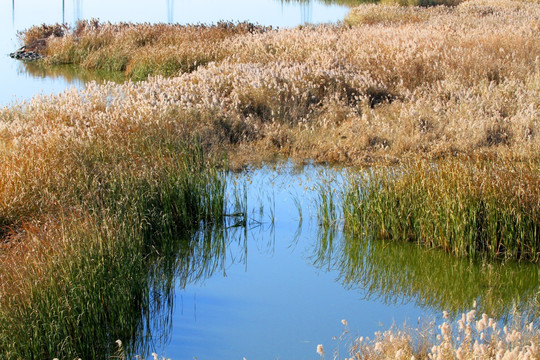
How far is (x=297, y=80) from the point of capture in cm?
1106

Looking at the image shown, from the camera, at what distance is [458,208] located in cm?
604

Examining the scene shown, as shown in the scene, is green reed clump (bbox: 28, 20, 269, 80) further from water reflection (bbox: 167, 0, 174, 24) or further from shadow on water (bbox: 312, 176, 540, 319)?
shadow on water (bbox: 312, 176, 540, 319)

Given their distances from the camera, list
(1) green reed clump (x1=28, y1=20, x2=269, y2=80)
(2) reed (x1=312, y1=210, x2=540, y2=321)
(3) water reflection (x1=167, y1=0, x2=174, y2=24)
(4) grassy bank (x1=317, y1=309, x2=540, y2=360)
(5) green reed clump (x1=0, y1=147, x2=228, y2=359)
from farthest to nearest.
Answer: (3) water reflection (x1=167, y1=0, x2=174, y2=24), (1) green reed clump (x1=28, y1=20, x2=269, y2=80), (2) reed (x1=312, y1=210, x2=540, y2=321), (5) green reed clump (x1=0, y1=147, x2=228, y2=359), (4) grassy bank (x1=317, y1=309, x2=540, y2=360)

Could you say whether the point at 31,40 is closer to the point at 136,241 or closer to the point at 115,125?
the point at 115,125

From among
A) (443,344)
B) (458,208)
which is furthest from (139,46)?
(443,344)

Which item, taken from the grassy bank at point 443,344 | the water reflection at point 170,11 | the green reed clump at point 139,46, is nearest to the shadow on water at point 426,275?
the grassy bank at point 443,344

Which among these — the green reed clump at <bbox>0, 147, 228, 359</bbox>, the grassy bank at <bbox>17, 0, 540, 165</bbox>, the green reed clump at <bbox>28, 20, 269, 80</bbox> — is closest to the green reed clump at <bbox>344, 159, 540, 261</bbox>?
the grassy bank at <bbox>17, 0, 540, 165</bbox>

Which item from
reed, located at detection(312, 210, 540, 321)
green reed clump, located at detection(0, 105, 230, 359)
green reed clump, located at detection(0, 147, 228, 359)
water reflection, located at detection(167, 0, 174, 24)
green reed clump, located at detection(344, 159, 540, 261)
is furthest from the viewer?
water reflection, located at detection(167, 0, 174, 24)

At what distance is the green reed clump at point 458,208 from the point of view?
5.97 m

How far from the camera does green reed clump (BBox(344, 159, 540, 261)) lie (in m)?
5.97

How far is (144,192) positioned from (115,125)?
184cm

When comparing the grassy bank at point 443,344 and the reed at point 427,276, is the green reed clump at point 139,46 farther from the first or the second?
the grassy bank at point 443,344

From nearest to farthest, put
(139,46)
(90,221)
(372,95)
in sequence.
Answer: (90,221)
(372,95)
(139,46)

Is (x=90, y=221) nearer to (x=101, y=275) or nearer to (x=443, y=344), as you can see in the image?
(x=101, y=275)
